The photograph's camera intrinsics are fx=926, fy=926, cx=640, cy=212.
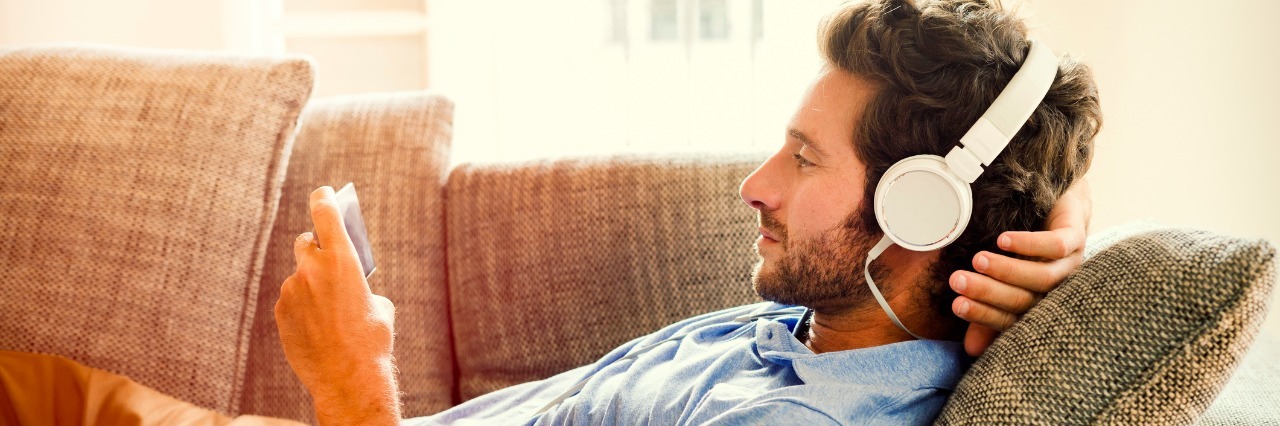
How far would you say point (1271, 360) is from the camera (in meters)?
1.16

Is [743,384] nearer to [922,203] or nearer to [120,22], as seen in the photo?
[922,203]

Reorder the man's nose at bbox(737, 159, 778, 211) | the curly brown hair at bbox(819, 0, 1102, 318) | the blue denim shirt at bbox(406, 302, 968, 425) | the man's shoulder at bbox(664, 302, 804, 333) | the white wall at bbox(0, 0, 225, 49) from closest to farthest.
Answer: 1. the blue denim shirt at bbox(406, 302, 968, 425)
2. the curly brown hair at bbox(819, 0, 1102, 318)
3. the man's nose at bbox(737, 159, 778, 211)
4. the man's shoulder at bbox(664, 302, 804, 333)
5. the white wall at bbox(0, 0, 225, 49)

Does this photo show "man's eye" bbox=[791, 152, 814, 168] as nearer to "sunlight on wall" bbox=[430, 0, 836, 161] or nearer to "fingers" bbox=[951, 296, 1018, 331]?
"fingers" bbox=[951, 296, 1018, 331]

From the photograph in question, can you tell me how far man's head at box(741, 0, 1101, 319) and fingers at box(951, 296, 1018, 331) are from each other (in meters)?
0.11

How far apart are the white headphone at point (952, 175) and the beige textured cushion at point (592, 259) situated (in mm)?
454

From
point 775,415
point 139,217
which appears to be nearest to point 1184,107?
point 775,415

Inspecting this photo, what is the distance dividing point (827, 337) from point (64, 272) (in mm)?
1023

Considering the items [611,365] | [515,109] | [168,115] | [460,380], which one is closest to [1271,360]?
[611,365]

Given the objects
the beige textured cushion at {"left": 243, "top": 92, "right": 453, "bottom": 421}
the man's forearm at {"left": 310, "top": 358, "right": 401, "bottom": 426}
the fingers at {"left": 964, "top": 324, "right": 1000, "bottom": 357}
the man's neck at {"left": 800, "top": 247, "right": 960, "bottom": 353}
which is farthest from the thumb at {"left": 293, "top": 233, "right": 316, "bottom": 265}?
the fingers at {"left": 964, "top": 324, "right": 1000, "bottom": 357}

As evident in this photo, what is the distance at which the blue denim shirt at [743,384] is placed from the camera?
2.84ft

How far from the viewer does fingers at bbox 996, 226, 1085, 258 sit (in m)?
0.89

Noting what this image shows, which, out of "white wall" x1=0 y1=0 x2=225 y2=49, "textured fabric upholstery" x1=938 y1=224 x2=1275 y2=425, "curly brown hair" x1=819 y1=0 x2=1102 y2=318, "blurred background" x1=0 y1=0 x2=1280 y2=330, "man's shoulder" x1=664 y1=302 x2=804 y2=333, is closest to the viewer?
"textured fabric upholstery" x1=938 y1=224 x2=1275 y2=425

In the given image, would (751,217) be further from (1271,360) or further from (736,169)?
(1271,360)

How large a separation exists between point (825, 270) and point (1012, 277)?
0.70ft
